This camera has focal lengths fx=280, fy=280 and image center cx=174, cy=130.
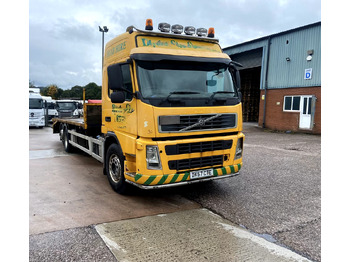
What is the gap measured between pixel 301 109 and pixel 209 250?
51.5 feet

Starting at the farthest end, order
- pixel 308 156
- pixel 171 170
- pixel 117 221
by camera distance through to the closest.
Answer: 1. pixel 308 156
2. pixel 171 170
3. pixel 117 221

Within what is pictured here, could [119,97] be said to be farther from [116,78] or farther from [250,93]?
[250,93]

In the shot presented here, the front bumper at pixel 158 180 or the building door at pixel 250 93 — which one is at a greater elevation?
the building door at pixel 250 93

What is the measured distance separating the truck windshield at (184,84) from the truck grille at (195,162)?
3.06 ft

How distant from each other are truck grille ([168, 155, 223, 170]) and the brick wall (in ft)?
43.8

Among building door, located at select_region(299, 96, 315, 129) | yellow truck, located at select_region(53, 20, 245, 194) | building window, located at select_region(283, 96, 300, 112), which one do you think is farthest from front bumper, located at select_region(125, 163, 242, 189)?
building window, located at select_region(283, 96, 300, 112)

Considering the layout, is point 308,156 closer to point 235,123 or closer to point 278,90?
point 235,123

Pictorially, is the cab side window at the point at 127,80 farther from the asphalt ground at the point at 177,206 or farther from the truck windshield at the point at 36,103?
the truck windshield at the point at 36,103

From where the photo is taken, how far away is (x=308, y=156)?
9.45 meters

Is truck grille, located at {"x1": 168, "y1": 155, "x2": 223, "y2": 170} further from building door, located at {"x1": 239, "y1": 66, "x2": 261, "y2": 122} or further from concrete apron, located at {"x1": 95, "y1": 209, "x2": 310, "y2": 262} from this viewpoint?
building door, located at {"x1": 239, "y1": 66, "x2": 261, "y2": 122}

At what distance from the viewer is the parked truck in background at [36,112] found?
19.4 metres

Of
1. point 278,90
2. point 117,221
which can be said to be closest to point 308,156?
point 117,221

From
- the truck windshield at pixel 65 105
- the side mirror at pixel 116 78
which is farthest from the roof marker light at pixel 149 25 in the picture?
the truck windshield at pixel 65 105

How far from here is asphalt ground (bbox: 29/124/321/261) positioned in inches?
137
